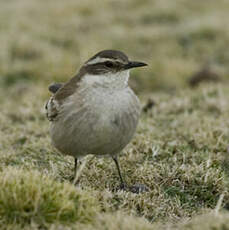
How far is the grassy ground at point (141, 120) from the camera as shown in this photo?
3.97 m

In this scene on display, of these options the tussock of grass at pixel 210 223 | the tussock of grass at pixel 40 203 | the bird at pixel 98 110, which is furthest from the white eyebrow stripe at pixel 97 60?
the tussock of grass at pixel 210 223

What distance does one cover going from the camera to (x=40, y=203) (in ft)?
12.8

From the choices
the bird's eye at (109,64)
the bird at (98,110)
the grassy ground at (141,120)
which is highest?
the bird's eye at (109,64)

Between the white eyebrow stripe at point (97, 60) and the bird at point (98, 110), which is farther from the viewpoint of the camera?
the white eyebrow stripe at point (97, 60)

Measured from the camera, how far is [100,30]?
15.0 m

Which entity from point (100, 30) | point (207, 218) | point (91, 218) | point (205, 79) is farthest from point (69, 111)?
point (100, 30)

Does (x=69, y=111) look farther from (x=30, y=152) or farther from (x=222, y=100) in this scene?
(x=222, y=100)

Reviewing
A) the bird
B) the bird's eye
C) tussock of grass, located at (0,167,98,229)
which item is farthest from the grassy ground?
the bird's eye

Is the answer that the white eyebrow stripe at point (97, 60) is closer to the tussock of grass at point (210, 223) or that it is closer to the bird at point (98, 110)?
the bird at point (98, 110)

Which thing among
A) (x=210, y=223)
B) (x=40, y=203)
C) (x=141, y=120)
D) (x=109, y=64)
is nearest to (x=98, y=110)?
(x=109, y=64)

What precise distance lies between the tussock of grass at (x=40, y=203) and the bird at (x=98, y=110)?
0.68 meters

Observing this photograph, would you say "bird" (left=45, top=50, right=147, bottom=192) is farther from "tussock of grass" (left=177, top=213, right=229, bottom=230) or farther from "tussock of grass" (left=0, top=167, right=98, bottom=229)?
"tussock of grass" (left=177, top=213, right=229, bottom=230)

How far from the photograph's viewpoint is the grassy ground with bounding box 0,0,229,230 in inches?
156

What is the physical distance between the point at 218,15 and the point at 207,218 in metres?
12.6
